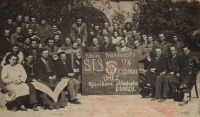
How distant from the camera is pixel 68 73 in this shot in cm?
416

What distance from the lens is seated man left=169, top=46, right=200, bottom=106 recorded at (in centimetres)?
425

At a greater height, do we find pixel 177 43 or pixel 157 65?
pixel 177 43

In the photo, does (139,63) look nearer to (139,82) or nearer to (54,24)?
(139,82)

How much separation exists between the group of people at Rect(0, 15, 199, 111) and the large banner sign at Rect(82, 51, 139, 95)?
0.32 ft

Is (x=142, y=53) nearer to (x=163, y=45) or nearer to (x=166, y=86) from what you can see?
(x=163, y=45)

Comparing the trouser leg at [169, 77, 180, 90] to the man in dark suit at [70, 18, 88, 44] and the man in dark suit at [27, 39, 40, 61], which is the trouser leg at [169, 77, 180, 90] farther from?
the man in dark suit at [27, 39, 40, 61]

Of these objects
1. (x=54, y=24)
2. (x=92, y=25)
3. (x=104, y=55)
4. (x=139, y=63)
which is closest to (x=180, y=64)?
(x=139, y=63)

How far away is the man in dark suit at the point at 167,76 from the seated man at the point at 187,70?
8 cm

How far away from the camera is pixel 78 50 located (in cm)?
419

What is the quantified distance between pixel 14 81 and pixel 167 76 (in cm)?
237

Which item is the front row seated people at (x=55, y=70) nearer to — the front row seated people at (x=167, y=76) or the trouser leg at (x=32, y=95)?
the trouser leg at (x=32, y=95)

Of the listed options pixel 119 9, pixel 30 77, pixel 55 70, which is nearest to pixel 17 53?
pixel 30 77

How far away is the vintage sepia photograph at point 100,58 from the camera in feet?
13.2

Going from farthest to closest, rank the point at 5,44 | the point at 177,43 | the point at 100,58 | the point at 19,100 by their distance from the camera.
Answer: the point at 177,43 < the point at 100,58 < the point at 5,44 < the point at 19,100
